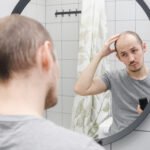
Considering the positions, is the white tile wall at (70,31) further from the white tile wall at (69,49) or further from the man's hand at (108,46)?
the man's hand at (108,46)

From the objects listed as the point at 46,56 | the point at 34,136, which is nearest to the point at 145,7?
the point at 46,56

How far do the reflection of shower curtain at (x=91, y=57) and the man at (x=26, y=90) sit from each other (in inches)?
23.6

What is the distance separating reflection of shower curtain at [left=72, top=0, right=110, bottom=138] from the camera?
1115 millimetres

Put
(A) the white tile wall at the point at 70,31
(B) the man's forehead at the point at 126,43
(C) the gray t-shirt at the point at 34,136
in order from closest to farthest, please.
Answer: (C) the gray t-shirt at the point at 34,136 < (B) the man's forehead at the point at 126,43 < (A) the white tile wall at the point at 70,31

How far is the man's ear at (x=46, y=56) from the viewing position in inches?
20.3

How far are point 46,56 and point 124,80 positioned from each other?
2.09 feet

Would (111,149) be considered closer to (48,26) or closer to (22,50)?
(48,26)

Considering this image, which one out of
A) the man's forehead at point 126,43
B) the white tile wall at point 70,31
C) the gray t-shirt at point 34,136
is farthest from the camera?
the white tile wall at point 70,31

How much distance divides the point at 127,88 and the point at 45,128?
2.21 feet

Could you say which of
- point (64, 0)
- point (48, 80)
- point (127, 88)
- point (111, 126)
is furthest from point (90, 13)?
point (48, 80)

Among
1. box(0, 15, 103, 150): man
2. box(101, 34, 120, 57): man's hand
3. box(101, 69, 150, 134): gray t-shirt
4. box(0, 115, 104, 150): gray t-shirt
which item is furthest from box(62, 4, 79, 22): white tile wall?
box(0, 115, 104, 150): gray t-shirt

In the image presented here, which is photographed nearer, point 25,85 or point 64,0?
point 25,85

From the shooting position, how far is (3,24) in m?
0.51

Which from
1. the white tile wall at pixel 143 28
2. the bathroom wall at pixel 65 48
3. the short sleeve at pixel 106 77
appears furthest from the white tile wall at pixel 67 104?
the white tile wall at pixel 143 28
